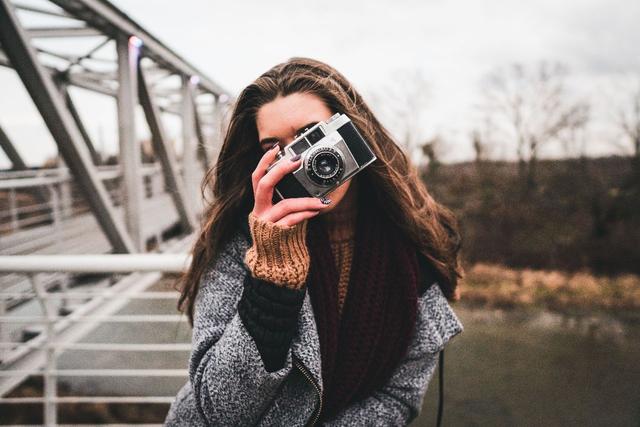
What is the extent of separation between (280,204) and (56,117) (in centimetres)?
253

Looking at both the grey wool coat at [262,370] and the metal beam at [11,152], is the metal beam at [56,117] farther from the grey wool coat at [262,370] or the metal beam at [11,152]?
the metal beam at [11,152]

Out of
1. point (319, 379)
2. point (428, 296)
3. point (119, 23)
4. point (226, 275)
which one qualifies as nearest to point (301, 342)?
point (319, 379)

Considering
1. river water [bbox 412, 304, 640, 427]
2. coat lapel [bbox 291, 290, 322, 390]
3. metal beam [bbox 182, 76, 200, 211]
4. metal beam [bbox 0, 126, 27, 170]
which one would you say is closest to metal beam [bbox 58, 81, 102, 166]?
metal beam [bbox 0, 126, 27, 170]

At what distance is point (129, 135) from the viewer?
3.59 meters

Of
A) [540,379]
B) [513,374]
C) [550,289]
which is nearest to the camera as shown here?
[540,379]

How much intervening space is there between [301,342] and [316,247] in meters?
0.22

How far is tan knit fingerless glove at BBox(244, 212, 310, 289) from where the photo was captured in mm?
729

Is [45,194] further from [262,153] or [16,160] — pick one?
[262,153]

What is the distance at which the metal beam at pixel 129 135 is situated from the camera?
3512mm

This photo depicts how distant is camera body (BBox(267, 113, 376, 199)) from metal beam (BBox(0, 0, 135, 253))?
235cm

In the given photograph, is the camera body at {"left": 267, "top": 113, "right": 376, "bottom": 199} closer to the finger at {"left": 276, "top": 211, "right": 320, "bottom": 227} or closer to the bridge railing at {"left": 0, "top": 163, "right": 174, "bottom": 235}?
the finger at {"left": 276, "top": 211, "right": 320, "bottom": 227}

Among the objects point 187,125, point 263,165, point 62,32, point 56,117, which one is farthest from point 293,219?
point 187,125

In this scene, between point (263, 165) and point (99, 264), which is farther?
point (99, 264)

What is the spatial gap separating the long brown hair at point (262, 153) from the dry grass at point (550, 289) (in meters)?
6.87
